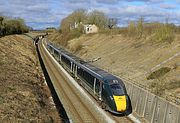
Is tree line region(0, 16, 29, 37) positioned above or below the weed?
above

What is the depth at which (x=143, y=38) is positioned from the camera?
56.7m

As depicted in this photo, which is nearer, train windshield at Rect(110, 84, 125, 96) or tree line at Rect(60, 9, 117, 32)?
train windshield at Rect(110, 84, 125, 96)

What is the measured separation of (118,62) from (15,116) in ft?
105

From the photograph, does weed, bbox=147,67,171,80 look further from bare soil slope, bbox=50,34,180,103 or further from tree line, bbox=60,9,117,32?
tree line, bbox=60,9,117,32

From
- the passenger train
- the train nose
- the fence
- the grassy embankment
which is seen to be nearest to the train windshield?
the passenger train

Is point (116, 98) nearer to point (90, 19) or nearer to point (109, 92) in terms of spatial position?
point (109, 92)

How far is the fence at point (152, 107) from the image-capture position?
18578 millimetres

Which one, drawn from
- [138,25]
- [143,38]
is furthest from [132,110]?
[138,25]

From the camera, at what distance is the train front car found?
22.3 metres

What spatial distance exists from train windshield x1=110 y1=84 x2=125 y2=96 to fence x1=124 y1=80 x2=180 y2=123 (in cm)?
172

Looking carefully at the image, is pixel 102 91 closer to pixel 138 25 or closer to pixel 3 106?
pixel 3 106

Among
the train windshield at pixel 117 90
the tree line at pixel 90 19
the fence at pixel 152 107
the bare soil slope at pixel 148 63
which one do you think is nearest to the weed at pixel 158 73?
the bare soil slope at pixel 148 63

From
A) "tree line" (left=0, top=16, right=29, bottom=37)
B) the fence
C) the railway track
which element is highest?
"tree line" (left=0, top=16, right=29, bottom=37)

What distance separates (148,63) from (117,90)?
1775cm
